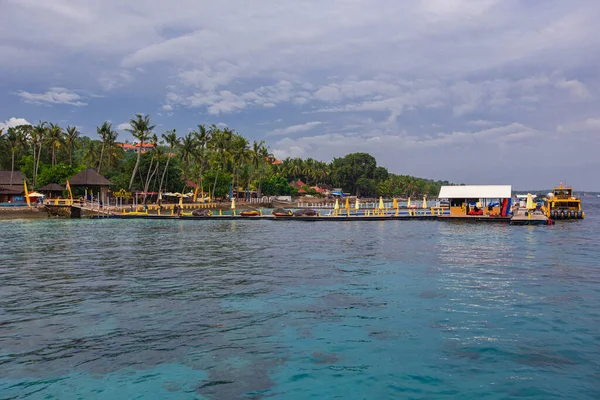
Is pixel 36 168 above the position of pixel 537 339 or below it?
above

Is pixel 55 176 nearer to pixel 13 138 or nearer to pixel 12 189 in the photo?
pixel 12 189

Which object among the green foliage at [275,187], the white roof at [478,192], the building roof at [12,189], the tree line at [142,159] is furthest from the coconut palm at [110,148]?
the white roof at [478,192]

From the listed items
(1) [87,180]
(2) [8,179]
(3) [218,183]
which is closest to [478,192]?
(1) [87,180]

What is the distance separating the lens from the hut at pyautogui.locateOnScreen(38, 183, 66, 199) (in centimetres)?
6631

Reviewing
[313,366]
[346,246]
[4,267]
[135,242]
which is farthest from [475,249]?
[4,267]

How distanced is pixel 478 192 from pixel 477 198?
707 millimetres

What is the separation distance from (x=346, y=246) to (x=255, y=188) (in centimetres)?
9063

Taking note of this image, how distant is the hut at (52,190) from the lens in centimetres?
6631

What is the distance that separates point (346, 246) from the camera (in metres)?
30.5

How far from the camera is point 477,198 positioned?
51219 millimetres

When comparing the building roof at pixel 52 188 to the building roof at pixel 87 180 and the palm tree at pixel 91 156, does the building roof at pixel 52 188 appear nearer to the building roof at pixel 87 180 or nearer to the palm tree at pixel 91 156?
the building roof at pixel 87 180

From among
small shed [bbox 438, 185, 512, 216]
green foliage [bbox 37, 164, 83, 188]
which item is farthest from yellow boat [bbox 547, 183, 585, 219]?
green foliage [bbox 37, 164, 83, 188]

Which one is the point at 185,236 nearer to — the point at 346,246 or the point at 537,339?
the point at 346,246

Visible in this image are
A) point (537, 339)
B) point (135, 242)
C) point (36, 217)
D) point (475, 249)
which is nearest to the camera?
point (537, 339)
